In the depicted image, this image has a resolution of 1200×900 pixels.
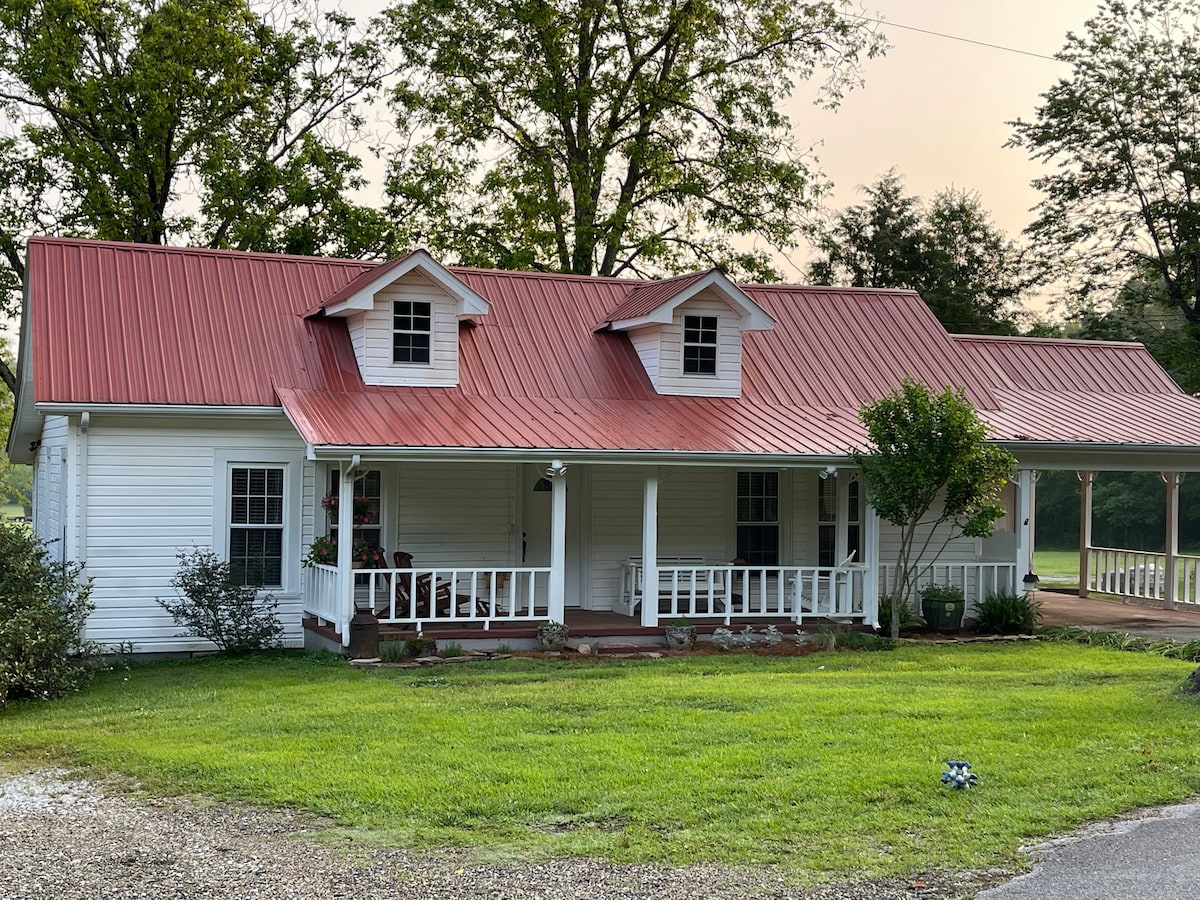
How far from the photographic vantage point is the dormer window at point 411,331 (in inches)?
703

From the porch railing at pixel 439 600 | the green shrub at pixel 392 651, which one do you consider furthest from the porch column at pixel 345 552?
the green shrub at pixel 392 651

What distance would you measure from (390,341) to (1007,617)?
9.25 meters

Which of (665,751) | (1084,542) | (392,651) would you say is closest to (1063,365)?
(1084,542)

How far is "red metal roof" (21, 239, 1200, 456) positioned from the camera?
16375mm

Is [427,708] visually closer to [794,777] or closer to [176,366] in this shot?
[794,777]

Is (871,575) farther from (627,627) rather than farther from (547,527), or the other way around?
(547,527)

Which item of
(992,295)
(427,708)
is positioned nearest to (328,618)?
(427,708)

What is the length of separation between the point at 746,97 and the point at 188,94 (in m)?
13.5

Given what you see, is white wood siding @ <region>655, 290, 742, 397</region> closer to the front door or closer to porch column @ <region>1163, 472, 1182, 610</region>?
the front door

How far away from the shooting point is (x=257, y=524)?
16797 millimetres

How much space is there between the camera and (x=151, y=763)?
949 centimetres

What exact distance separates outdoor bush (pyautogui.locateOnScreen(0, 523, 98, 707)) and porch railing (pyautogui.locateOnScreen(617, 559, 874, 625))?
22.5 feet

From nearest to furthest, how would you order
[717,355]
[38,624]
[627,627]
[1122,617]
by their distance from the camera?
[38,624] < [627,627] < [717,355] < [1122,617]

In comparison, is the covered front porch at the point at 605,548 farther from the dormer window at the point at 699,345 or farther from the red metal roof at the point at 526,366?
the dormer window at the point at 699,345
